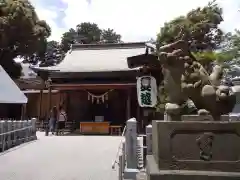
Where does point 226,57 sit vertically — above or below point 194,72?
above

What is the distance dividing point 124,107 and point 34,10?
52.8ft

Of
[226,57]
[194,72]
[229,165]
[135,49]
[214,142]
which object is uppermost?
[135,49]

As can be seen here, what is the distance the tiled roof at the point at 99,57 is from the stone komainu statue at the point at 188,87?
14.2 m

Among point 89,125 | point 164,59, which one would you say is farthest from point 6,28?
point 164,59

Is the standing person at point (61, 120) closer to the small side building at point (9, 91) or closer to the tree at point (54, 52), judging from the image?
the small side building at point (9, 91)

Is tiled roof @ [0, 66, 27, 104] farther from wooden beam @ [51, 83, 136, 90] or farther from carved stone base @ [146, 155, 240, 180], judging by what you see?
carved stone base @ [146, 155, 240, 180]

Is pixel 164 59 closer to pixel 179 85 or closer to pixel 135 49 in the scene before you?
pixel 179 85

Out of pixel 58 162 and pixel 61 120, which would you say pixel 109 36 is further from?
pixel 58 162

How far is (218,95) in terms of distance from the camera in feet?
15.2

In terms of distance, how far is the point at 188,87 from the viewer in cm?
470

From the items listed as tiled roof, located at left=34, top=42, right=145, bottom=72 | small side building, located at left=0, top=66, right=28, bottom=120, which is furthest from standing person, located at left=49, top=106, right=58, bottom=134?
tiled roof, located at left=34, top=42, right=145, bottom=72

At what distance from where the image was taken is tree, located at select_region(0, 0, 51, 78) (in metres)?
25.9

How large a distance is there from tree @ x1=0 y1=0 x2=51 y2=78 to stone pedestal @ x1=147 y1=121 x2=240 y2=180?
24362 millimetres

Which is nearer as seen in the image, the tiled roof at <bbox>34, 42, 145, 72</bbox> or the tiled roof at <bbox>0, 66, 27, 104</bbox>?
the tiled roof at <bbox>0, 66, 27, 104</bbox>
